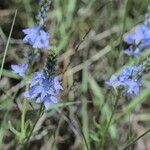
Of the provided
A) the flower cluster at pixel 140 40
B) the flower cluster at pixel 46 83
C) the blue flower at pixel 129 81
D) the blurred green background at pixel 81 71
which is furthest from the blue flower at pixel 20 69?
the flower cluster at pixel 140 40

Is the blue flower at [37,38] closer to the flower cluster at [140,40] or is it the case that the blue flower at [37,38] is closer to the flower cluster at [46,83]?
the flower cluster at [46,83]

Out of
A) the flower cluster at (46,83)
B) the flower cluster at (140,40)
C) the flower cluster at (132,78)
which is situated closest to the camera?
the flower cluster at (46,83)

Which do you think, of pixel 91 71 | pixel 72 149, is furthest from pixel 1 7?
pixel 72 149

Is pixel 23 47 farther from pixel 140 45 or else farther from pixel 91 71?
pixel 140 45

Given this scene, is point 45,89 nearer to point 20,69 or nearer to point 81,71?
point 20,69

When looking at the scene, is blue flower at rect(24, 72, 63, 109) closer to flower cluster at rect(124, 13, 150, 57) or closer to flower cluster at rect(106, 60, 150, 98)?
flower cluster at rect(106, 60, 150, 98)

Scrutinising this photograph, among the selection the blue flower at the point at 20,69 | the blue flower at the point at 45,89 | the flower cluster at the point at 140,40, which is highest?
the flower cluster at the point at 140,40

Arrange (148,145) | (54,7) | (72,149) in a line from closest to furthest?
(72,149) → (148,145) → (54,7)

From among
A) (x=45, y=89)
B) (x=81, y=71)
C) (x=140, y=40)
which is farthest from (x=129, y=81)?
(x=81, y=71)
